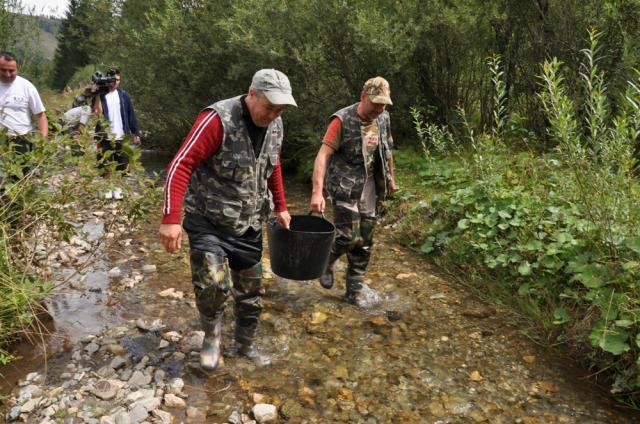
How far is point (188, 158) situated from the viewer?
9.37ft

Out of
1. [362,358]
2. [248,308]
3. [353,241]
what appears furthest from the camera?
[353,241]

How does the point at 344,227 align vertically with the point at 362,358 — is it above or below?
above

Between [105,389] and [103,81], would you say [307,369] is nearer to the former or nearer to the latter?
[105,389]

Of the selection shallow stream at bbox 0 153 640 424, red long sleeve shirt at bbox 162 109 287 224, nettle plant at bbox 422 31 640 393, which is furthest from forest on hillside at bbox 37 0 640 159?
red long sleeve shirt at bbox 162 109 287 224

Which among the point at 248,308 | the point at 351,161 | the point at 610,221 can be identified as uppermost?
the point at 351,161

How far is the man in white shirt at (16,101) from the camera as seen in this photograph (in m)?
4.95

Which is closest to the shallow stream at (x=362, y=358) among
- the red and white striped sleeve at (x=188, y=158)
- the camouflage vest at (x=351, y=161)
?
the camouflage vest at (x=351, y=161)

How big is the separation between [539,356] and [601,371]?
451 millimetres

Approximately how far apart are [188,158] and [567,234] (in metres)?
3.00

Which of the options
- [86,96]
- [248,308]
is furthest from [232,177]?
[86,96]

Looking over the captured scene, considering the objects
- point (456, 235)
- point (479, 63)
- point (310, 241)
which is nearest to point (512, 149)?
point (479, 63)

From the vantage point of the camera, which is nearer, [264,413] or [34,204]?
[264,413]

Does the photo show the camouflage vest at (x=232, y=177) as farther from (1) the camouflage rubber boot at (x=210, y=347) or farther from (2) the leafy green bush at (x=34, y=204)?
(2) the leafy green bush at (x=34, y=204)

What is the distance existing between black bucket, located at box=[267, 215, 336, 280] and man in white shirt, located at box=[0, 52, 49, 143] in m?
2.89
